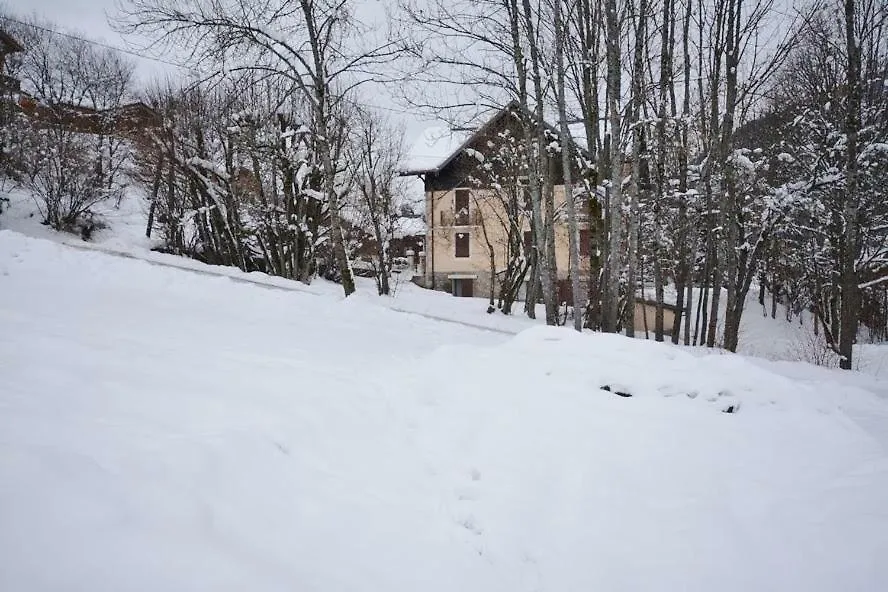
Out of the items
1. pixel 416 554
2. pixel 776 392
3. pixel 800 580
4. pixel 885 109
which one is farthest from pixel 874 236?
pixel 416 554

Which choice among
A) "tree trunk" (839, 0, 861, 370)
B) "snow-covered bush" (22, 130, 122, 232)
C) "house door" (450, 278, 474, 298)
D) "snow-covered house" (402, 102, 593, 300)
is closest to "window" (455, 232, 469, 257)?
"snow-covered house" (402, 102, 593, 300)

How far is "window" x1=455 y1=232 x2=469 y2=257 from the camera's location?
34.0 metres

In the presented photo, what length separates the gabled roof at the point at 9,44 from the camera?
82.8 feet

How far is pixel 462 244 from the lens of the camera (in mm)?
34125

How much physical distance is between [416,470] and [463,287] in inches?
1227

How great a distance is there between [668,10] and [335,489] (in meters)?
13.8

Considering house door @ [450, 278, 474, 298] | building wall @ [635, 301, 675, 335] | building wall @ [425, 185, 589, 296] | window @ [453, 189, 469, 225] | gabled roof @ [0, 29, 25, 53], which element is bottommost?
building wall @ [635, 301, 675, 335]

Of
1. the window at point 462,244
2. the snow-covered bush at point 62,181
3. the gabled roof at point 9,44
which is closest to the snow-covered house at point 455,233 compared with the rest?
the window at point 462,244

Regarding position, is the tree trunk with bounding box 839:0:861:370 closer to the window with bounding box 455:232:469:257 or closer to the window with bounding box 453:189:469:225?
the window with bounding box 453:189:469:225

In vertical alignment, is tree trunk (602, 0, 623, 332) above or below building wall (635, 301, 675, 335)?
above

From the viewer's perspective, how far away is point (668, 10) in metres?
12.4

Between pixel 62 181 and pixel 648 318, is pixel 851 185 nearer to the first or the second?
pixel 648 318

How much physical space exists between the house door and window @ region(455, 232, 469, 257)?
175 cm

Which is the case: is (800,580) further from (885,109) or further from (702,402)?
(885,109)
